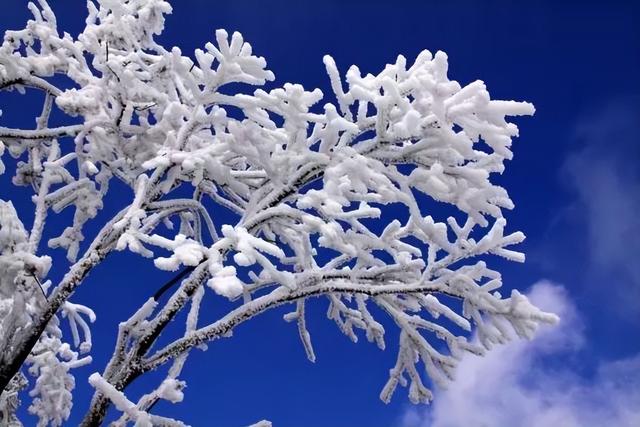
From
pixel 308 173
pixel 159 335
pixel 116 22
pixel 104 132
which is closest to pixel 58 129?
pixel 104 132

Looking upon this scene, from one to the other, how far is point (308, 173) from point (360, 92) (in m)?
0.87

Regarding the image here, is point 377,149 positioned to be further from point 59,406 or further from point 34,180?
point 59,406

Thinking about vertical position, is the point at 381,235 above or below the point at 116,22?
below

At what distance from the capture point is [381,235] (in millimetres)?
5406

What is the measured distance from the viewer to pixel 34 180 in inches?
285

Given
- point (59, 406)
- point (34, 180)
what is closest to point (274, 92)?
point (34, 180)

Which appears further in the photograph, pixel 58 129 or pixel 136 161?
pixel 58 129

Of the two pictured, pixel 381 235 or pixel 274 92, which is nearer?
pixel 274 92

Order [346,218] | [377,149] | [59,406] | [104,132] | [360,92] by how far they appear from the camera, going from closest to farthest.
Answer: [360,92]
[377,149]
[346,218]
[104,132]
[59,406]

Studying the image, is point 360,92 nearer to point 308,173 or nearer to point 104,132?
point 308,173

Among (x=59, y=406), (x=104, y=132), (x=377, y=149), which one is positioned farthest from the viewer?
(x=59, y=406)

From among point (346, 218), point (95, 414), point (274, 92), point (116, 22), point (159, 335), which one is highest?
point (116, 22)

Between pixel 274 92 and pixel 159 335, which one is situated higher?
pixel 274 92

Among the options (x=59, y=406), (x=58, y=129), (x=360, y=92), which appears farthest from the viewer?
(x=59, y=406)
